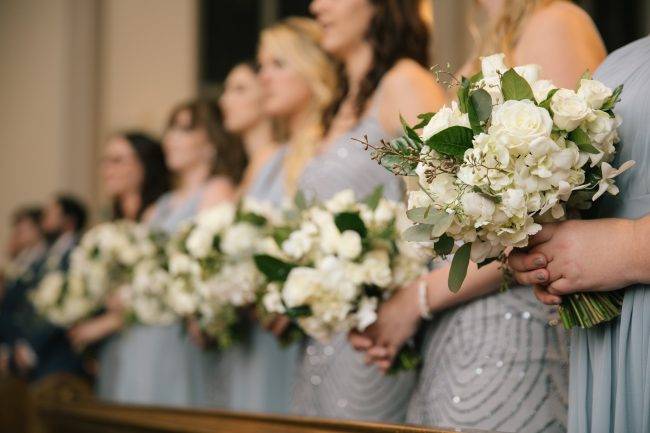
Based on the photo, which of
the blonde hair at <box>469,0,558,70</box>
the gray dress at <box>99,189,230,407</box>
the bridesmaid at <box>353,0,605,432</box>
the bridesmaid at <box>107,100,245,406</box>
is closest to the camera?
the bridesmaid at <box>353,0,605,432</box>

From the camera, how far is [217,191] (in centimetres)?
544

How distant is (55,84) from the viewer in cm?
1009

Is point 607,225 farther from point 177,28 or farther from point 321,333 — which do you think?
point 177,28

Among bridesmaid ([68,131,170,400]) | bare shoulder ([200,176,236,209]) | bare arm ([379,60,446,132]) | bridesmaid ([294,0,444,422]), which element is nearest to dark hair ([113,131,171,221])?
bridesmaid ([68,131,170,400])

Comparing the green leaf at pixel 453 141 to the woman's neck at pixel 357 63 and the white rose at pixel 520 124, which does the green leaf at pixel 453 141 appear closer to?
the white rose at pixel 520 124

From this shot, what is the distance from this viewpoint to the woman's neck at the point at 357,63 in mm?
3725

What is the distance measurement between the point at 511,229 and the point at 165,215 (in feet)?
14.0

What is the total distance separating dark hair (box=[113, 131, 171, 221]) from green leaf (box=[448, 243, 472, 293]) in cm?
483

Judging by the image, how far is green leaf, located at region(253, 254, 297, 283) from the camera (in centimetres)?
290

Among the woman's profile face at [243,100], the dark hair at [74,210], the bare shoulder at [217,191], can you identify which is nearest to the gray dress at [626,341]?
the woman's profile face at [243,100]

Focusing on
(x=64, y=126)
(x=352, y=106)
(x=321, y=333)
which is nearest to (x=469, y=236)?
(x=321, y=333)

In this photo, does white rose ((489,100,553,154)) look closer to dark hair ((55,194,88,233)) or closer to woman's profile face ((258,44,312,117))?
woman's profile face ((258,44,312,117))

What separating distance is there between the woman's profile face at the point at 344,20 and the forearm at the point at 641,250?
2.03 m

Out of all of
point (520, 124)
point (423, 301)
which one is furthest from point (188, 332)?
point (520, 124)
